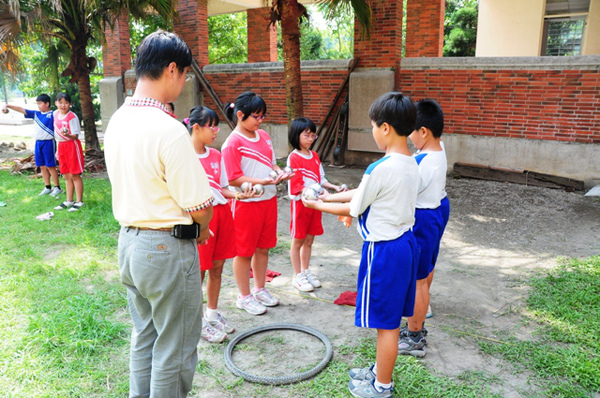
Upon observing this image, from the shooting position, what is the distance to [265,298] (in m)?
4.17

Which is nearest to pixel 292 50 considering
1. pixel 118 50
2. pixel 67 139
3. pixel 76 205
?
pixel 67 139

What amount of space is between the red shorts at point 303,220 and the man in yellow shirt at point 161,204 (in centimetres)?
200

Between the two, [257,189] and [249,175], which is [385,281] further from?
[249,175]

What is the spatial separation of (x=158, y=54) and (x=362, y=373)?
2247 mm

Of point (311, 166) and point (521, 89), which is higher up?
point (521, 89)

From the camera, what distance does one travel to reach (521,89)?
27.5ft

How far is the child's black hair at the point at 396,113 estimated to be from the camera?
8.39ft

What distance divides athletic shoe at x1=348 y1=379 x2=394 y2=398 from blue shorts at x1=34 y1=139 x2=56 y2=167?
7.10m

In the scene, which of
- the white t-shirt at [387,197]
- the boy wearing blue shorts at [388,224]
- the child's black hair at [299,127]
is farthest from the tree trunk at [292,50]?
the white t-shirt at [387,197]

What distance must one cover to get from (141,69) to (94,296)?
2910 mm

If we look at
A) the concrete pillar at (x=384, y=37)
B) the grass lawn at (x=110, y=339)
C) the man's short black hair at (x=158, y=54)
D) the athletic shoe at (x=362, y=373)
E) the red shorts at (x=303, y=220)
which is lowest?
the grass lawn at (x=110, y=339)

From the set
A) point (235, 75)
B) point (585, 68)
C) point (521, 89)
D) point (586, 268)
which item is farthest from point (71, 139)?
point (585, 68)

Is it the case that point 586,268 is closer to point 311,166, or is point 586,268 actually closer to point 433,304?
point 433,304

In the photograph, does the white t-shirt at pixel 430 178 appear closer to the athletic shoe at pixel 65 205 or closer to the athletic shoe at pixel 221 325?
the athletic shoe at pixel 221 325
